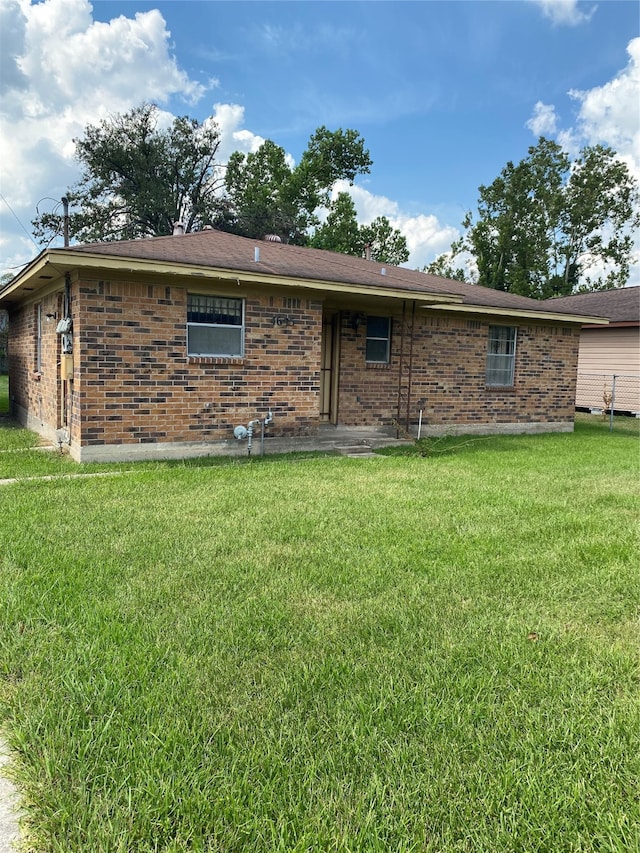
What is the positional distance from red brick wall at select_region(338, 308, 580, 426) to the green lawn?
5.81m

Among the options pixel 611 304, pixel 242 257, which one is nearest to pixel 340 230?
pixel 611 304

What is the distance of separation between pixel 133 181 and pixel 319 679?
34.5 meters

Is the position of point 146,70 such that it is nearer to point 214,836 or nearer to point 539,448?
point 539,448

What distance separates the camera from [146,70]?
44.2 feet

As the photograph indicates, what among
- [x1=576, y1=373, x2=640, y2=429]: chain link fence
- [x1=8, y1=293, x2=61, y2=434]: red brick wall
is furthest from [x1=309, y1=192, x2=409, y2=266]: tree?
[x1=8, y1=293, x2=61, y2=434]: red brick wall

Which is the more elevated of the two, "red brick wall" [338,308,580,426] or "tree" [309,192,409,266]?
"tree" [309,192,409,266]

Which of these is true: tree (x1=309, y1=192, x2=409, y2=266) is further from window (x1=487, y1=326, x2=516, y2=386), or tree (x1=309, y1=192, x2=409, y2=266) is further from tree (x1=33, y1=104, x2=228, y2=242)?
window (x1=487, y1=326, x2=516, y2=386)

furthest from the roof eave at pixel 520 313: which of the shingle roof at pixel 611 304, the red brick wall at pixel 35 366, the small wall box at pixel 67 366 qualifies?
the red brick wall at pixel 35 366

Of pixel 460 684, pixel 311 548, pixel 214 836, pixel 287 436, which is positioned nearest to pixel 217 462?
pixel 287 436

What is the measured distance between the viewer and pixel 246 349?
8969 mm

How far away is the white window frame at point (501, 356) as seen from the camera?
1273 cm

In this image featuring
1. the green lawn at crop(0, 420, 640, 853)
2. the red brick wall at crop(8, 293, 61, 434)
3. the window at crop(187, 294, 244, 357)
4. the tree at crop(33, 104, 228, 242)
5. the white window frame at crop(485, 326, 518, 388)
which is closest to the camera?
the green lawn at crop(0, 420, 640, 853)

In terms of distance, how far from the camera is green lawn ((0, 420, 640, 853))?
1.88 metres

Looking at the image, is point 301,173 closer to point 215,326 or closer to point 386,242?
point 386,242
